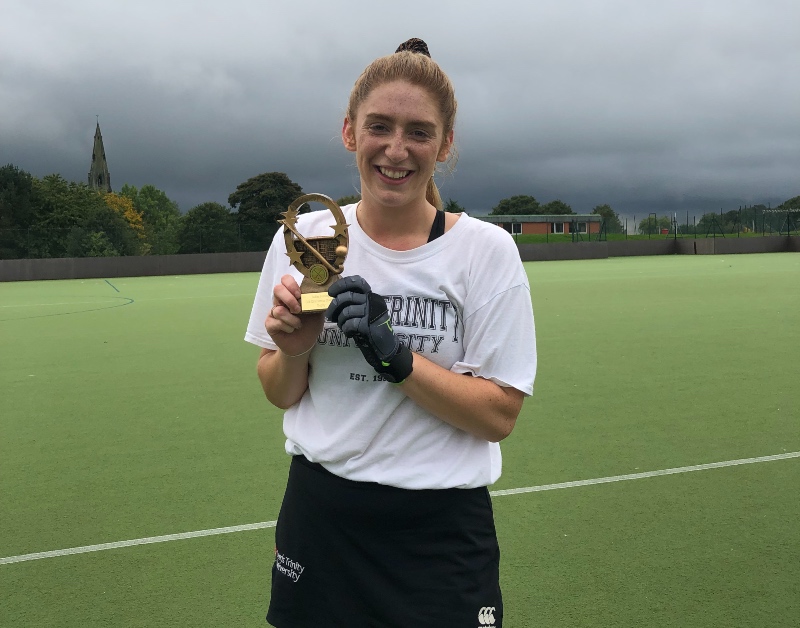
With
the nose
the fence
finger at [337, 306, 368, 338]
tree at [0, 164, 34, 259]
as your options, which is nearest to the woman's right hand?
finger at [337, 306, 368, 338]

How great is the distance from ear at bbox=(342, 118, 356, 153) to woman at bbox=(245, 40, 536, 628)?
8cm

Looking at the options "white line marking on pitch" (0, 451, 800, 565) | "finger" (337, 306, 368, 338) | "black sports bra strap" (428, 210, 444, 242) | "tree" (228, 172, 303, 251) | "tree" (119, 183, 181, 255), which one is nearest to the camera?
"finger" (337, 306, 368, 338)

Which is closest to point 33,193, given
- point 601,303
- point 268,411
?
point 601,303

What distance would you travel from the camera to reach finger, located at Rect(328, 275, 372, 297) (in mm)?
1715

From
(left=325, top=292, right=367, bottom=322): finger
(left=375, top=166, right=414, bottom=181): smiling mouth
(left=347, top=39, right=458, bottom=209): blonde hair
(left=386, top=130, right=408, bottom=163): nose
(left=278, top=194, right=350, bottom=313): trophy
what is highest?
(left=347, top=39, right=458, bottom=209): blonde hair

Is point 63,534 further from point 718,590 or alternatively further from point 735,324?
point 735,324

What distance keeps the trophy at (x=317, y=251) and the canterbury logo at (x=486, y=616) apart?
76 centimetres

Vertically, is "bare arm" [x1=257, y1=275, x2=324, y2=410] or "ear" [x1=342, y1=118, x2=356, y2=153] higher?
"ear" [x1=342, y1=118, x2=356, y2=153]

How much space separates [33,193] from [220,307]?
54505mm

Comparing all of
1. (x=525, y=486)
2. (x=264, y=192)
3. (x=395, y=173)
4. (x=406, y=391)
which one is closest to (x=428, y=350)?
(x=406, y=391)

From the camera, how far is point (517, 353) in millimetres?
1886

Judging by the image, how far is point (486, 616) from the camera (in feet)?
6.17

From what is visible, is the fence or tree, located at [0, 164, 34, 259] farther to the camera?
tree, located at [0, 164, 34, 259]

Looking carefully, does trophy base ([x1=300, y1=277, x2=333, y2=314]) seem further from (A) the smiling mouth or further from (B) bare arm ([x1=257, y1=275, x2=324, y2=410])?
(A) the smiling mouth
